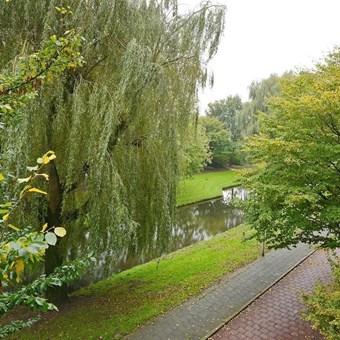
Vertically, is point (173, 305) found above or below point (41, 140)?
below

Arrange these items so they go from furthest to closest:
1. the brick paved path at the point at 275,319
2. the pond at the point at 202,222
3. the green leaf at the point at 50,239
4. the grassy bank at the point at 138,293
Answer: the pond at the point at 202,222 < the grassy bank at the point at 138,293 < the brick paved path at the point at 275,319 < the green leaf at the point at 50,239

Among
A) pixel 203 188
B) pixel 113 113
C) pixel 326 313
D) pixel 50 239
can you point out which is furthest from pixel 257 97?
pixel 50 239

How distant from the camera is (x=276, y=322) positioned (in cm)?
674

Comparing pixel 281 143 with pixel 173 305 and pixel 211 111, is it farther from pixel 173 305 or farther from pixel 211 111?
pixel 211 111

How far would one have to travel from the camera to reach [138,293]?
830cm

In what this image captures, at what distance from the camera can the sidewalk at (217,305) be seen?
6359mm

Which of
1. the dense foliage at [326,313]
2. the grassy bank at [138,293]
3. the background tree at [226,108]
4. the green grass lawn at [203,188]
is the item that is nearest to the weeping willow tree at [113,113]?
the grassy bank at [138,293]

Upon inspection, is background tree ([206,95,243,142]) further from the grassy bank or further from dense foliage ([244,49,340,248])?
dense foliage ([244,49,340,248])

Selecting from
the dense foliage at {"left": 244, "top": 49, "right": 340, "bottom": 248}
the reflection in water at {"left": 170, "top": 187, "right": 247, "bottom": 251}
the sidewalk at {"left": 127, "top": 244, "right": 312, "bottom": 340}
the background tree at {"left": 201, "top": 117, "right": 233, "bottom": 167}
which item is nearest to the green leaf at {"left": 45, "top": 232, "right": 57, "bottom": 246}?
the dense foliage at {"left": 244, "top": 49, "right": 340, "bottom": 248}

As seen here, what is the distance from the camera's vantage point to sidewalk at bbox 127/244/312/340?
6.36m

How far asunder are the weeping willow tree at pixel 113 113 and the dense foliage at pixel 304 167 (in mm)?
2072

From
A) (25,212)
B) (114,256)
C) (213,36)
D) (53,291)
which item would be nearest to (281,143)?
(213,36)

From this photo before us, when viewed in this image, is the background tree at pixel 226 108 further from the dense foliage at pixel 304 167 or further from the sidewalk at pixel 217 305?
the dense foliage at pixel 304 167

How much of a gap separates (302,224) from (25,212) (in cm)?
556
